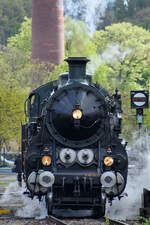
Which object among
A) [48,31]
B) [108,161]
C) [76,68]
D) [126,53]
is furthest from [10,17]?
[108,161]

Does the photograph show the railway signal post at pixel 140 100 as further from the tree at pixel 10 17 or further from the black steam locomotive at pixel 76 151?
the tree at pixel 10 17

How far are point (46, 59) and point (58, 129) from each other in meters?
44.0

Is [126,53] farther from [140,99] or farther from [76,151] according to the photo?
[76,151]

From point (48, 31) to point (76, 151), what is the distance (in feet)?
144

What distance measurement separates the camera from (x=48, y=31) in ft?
191

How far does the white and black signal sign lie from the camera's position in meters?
18.2

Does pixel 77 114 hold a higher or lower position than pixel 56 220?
higher

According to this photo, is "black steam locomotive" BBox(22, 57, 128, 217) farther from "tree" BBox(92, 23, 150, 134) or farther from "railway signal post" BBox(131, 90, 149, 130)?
"tree" BBox(92, 23, 150, 134)

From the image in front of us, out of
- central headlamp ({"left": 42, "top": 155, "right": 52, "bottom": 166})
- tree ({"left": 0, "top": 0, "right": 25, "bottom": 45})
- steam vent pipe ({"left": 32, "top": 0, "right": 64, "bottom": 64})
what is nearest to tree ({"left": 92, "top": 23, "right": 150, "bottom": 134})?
steam vent pipe ({"left": 32, "top": 0, "right": 64, "bottom": 64})

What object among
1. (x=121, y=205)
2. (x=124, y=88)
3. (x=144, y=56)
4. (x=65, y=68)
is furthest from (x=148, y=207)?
(x=144, y=56)

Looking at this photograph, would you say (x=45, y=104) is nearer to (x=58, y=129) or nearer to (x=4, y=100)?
(x=58, y=129)

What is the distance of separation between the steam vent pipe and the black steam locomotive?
42.9m

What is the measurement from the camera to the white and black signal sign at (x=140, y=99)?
1822 centimetres

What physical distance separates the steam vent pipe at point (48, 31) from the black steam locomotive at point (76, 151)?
42855 millimetres
